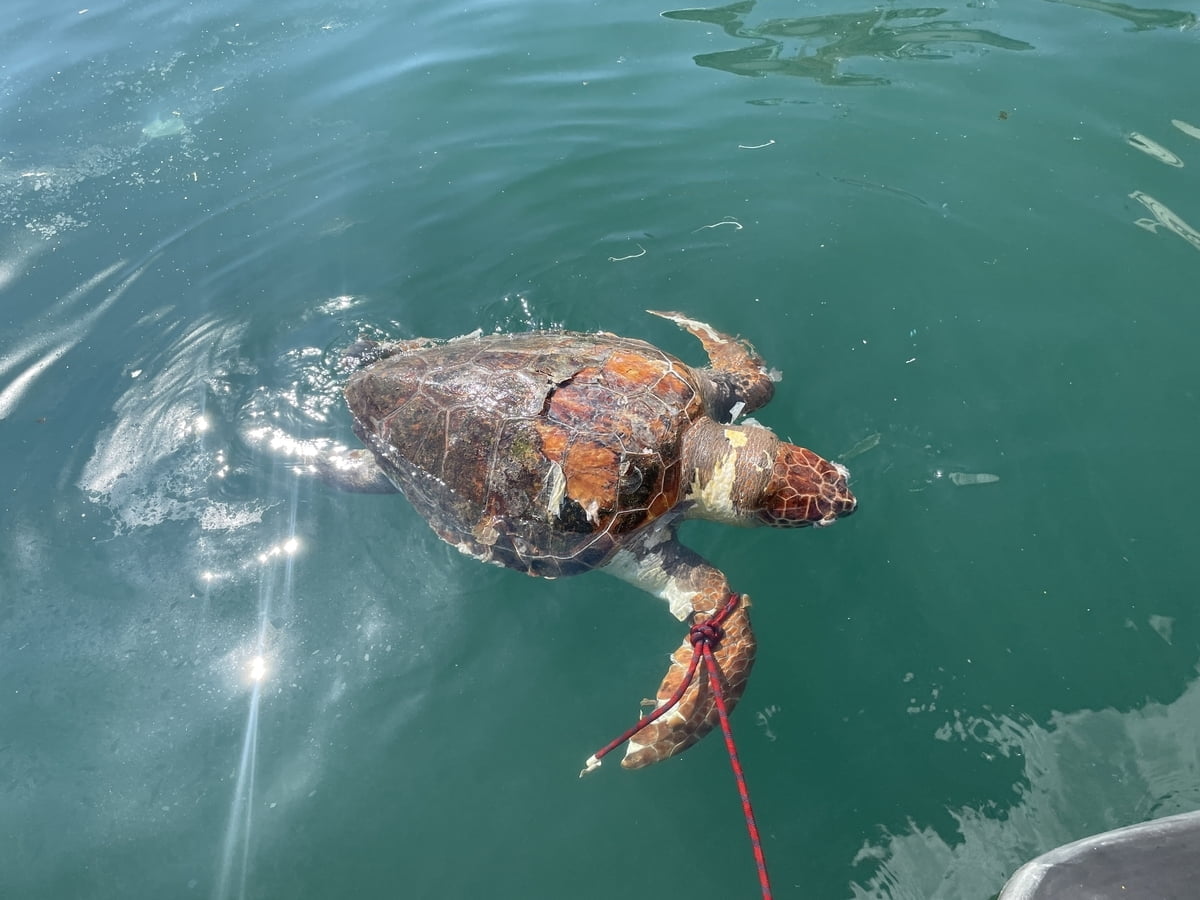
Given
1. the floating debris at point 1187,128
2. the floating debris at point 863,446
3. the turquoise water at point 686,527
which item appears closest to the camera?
the turquoise water at point 686,527

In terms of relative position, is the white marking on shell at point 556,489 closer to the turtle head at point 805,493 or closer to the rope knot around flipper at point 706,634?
the rope knot around flipper at point 706,634

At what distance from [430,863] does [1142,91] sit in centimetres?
900

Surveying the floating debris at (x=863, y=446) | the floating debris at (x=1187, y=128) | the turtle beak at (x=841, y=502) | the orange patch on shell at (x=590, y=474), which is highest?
the floating debris at (x=1187, y=128)

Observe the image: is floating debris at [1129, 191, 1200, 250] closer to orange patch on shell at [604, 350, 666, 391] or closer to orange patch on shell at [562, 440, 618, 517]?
orange patch on shell at [604, 350, 666, 391]

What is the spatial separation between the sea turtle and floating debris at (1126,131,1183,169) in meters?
4.86

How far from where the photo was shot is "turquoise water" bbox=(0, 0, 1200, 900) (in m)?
3.58

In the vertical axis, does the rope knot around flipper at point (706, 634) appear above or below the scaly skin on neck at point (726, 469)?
below

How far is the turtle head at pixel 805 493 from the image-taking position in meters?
3.98

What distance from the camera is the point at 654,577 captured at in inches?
163

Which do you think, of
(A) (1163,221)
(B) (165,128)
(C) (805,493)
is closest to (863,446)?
(C) (805,493)

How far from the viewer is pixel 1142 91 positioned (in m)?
6.67

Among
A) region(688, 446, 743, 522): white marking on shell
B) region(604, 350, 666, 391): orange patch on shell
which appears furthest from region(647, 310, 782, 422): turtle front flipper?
region(688, 446, 743, 522): white marking on shell

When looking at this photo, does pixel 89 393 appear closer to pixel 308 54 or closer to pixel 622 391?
pixel 622 391

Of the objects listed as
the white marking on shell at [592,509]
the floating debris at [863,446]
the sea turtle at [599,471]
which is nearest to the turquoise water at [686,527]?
the floating debris at [863,446]
